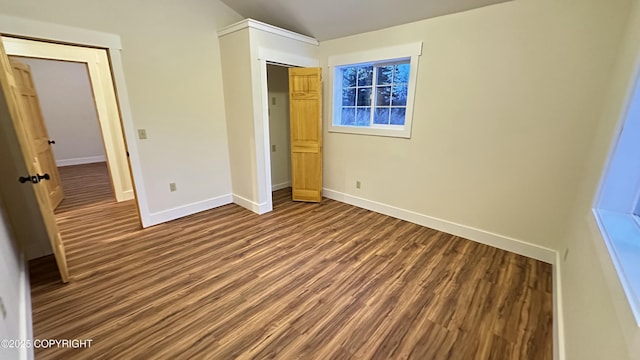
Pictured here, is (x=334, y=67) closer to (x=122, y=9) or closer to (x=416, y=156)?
(x=416, y=156)

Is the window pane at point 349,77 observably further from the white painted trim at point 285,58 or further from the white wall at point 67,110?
the white wall at point 67,110

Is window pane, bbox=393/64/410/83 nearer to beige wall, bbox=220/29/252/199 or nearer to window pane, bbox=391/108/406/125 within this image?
window pane, bbox=391/108/406/125

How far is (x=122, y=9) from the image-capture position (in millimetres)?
2752

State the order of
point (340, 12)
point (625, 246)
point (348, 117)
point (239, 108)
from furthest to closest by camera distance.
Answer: point (348, 117)
point (239, 108)
point (340, 12)
point (625, 246)

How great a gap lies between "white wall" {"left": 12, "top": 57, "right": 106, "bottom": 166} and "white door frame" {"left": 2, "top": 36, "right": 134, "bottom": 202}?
2.85 m

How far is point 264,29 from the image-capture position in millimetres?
3186

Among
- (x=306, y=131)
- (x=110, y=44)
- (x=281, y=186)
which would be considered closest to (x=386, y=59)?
(x=306, y=131)

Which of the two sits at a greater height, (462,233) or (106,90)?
(106,90)

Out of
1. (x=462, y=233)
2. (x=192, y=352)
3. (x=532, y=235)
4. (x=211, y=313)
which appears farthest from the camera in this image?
(x=462, y=233)

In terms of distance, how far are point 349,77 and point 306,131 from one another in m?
1.01

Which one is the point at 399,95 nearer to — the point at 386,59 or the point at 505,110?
the point at 386,59

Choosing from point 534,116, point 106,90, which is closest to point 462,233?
point 534,116

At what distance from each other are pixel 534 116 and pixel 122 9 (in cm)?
424

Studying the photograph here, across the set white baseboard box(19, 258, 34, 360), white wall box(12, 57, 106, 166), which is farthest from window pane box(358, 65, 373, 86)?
white wall box(12, 57, 106, 166)
